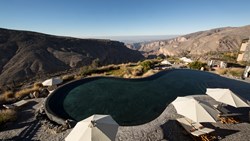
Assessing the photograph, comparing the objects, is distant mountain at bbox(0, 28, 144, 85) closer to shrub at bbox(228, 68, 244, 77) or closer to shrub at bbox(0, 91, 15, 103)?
shrub at bbox(0, 91, 15, 103)

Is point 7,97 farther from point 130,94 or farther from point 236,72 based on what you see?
point 236,72

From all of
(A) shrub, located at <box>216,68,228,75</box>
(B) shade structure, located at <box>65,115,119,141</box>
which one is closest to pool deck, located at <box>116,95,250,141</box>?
(B) shade structure, located at <box>65,115,119,141</box>

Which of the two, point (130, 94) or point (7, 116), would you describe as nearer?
point (7, 116)

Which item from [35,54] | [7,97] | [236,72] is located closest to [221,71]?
[236,72]

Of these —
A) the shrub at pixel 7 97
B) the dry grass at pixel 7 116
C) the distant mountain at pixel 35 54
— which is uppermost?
the dry grass at pixel 7 116

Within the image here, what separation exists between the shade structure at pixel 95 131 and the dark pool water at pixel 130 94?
143 inches

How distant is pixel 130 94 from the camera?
14570 millimetres

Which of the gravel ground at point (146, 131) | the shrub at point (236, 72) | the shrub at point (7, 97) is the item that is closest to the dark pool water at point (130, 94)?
the gravel ground at point (146, 131)

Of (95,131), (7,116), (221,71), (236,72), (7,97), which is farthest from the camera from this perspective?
(221,71)

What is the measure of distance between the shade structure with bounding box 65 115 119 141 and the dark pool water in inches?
143

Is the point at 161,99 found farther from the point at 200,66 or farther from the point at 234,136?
the point at 200,66

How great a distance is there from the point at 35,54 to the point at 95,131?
80.3m

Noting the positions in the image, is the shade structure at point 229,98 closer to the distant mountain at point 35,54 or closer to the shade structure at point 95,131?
the shade structure at point 95,131

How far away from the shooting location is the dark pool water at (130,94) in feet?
37.8
